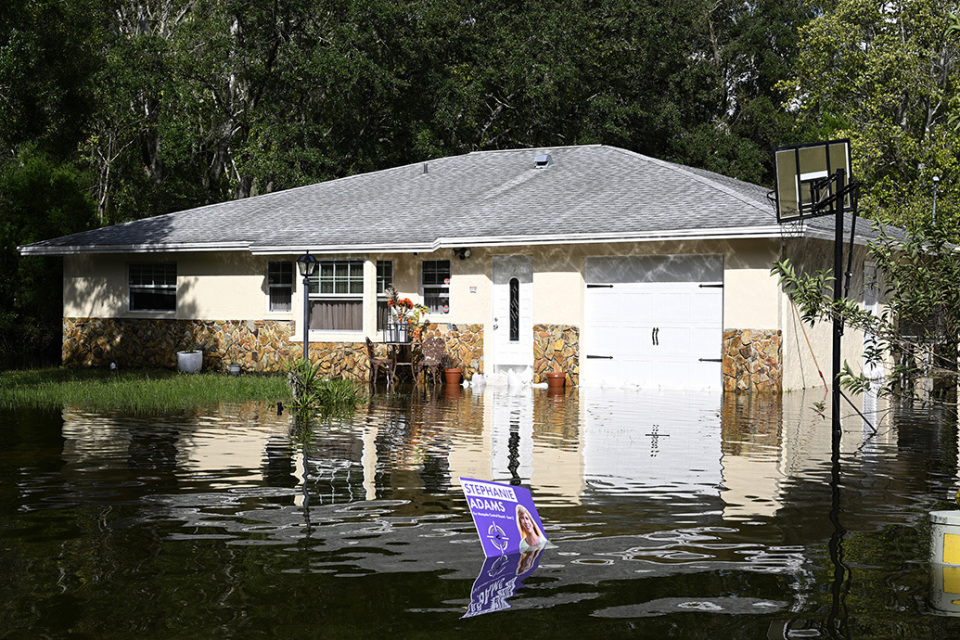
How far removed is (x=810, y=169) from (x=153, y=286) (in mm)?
16219

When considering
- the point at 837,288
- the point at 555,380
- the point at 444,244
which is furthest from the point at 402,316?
the point at 837,288

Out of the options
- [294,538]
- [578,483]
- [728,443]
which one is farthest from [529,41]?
[294,538]

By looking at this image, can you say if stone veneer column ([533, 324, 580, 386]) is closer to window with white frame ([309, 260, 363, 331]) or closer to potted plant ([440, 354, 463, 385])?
potted plant ([440, 354, 463, 385])

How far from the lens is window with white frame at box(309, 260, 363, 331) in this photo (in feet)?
71.7

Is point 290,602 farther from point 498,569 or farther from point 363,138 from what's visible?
point 363,138

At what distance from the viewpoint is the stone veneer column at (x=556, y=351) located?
20.1 m

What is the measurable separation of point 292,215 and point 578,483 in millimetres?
16154

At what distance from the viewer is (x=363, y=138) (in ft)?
111

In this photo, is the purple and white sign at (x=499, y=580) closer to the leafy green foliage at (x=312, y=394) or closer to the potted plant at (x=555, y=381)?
the leafy green foliage at (x=312, y=394)

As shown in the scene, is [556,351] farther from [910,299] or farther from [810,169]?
[910,299]

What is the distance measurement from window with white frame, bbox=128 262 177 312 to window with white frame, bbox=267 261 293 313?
265cm

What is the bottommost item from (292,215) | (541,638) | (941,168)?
(541,638)

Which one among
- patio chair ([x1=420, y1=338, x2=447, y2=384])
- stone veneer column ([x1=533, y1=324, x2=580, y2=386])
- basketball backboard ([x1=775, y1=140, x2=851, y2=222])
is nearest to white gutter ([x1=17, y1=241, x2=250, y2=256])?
patio chair ([x1=420, y1=338, x2=447, y2=384])

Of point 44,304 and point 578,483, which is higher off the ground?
point 44,304
